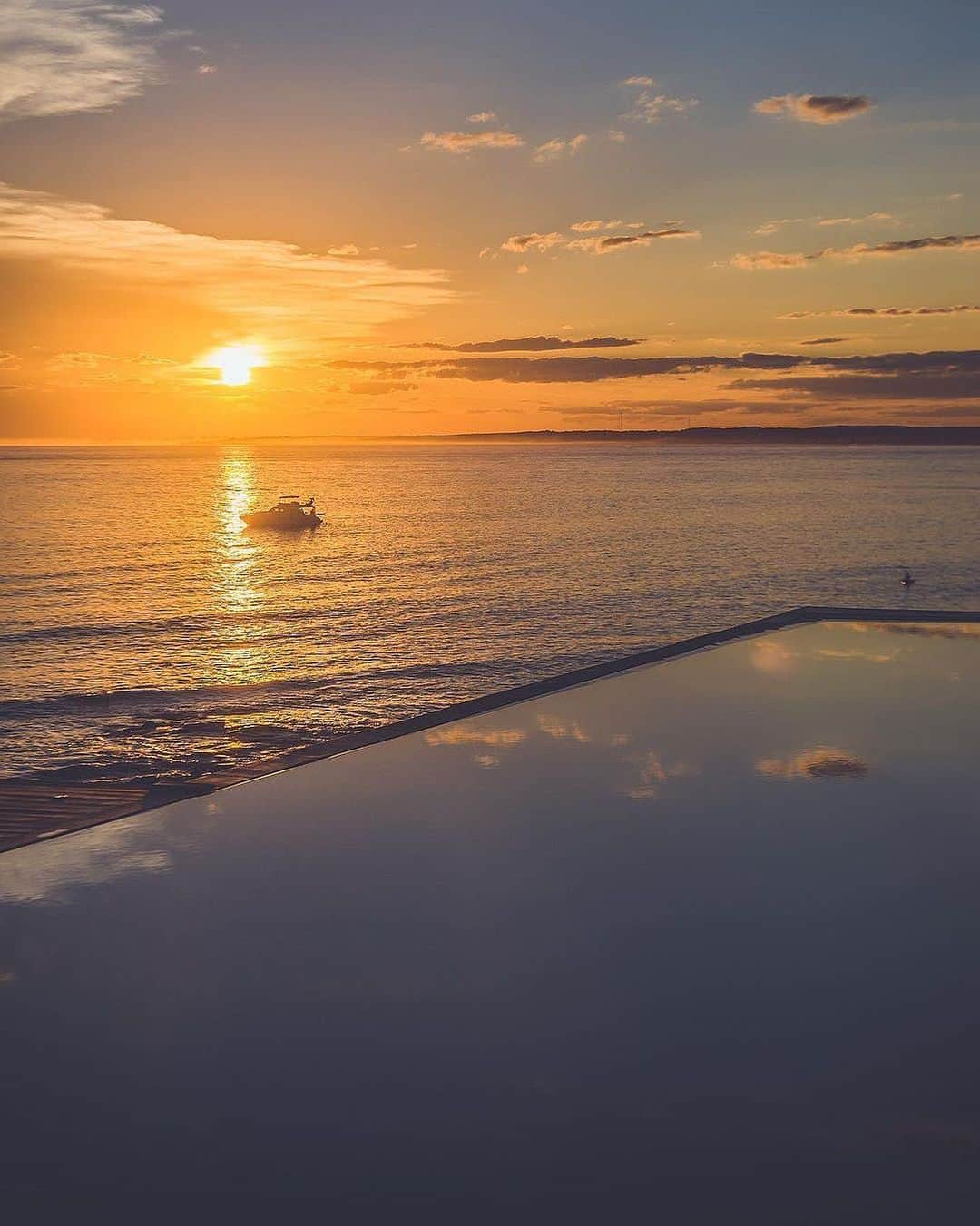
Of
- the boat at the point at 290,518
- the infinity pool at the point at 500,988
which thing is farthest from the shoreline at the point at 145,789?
the boat at the point at 290,518

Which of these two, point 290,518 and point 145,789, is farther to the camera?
point 290,518

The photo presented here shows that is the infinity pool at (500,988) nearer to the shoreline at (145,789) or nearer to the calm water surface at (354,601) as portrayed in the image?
the shoreline at (145,789)

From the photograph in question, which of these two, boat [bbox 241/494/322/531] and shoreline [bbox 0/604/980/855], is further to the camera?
boat [bbox 241/494/322/531]

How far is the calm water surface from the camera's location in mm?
22516

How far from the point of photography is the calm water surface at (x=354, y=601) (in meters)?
22.5

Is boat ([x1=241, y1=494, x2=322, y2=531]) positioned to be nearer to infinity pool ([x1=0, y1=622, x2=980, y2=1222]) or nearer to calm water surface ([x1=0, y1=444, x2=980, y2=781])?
calm water surface ([x1=0, y1=444, x2=980, y2=781])

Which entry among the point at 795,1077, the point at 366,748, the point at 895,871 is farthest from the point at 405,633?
the point at 795,1077

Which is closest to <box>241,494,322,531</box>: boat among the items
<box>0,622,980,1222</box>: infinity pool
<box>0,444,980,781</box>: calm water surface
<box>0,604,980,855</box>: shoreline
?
<box>0,444,980,781</box>: calm water surface

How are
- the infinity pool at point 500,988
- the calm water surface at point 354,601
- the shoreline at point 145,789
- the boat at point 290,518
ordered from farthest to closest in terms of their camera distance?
the boat at point 290,518
the calm water surface at point 354,601
the shoreline at point 145,789
the infinity pool at point 500,988

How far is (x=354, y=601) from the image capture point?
43.7m

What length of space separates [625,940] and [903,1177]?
3.29 m

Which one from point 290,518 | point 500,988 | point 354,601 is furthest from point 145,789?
point 290,518

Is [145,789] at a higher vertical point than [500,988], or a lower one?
lower

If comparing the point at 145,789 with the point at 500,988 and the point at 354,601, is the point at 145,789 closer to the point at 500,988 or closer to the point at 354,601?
the point at 500,988
